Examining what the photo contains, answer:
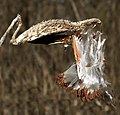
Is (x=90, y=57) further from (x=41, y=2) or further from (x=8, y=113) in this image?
(x=41, y=2)

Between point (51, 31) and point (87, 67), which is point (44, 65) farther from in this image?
point (51, 31)

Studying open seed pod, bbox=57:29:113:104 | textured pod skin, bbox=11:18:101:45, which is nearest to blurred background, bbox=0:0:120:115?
open seed pod, bbox=57:29:113:104

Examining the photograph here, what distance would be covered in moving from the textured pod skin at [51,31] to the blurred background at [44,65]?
1239mm

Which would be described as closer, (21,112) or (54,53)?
(21,112)

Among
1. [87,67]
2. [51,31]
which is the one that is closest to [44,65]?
[87,67]

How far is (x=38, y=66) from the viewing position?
642cm

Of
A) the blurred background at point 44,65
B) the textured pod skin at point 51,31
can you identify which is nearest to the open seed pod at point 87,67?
the textured pod skin at point 51,31

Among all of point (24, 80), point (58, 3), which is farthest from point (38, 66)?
point (58, 3)

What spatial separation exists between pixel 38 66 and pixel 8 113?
1.55 meters

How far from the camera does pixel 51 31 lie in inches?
73.0

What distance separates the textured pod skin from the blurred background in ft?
4.07

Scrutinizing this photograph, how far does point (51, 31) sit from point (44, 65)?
4.31 metres

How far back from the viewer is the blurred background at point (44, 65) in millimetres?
4777

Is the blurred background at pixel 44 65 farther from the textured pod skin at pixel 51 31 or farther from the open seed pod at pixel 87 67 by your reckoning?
the textured pod skin at pixel 51 31
